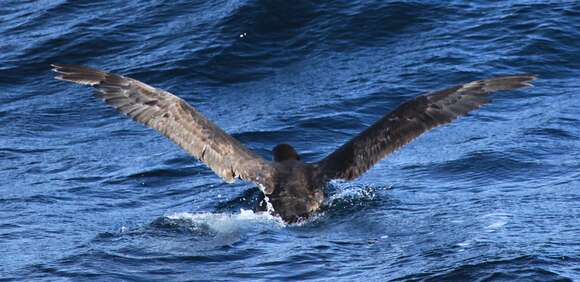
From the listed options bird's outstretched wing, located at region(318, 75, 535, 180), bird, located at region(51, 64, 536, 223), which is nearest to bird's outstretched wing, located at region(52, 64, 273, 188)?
bird, located at region(51, 64, 536, 223)

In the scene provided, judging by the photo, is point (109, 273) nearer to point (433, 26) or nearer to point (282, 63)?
point (282, 63)

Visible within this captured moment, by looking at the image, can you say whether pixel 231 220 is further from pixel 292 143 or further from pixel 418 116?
pixel 292 143

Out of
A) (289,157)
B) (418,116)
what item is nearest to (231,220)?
(289,157)

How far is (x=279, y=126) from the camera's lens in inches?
686

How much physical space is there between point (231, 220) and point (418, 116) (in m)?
2.35

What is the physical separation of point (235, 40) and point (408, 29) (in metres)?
2.85

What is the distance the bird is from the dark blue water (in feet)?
1.26

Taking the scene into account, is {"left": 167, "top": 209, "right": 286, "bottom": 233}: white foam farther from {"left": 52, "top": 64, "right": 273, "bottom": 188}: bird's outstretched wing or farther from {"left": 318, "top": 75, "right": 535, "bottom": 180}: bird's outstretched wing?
{"left": 318, "top": 75, "right": 535, "bottom": 180}: bird's outstretched wing

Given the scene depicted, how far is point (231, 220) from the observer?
44.6 feet

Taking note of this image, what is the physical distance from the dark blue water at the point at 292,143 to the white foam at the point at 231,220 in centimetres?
4

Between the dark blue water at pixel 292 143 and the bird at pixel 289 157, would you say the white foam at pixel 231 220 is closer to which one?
the dark blue water at pixel 292 143

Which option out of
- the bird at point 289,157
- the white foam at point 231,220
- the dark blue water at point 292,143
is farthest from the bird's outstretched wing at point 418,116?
the white foam at point 231,220

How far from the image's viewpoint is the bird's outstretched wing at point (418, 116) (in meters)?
13.4

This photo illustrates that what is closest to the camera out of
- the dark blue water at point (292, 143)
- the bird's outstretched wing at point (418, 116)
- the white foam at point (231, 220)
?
the dark blue water at point (292, 143)
